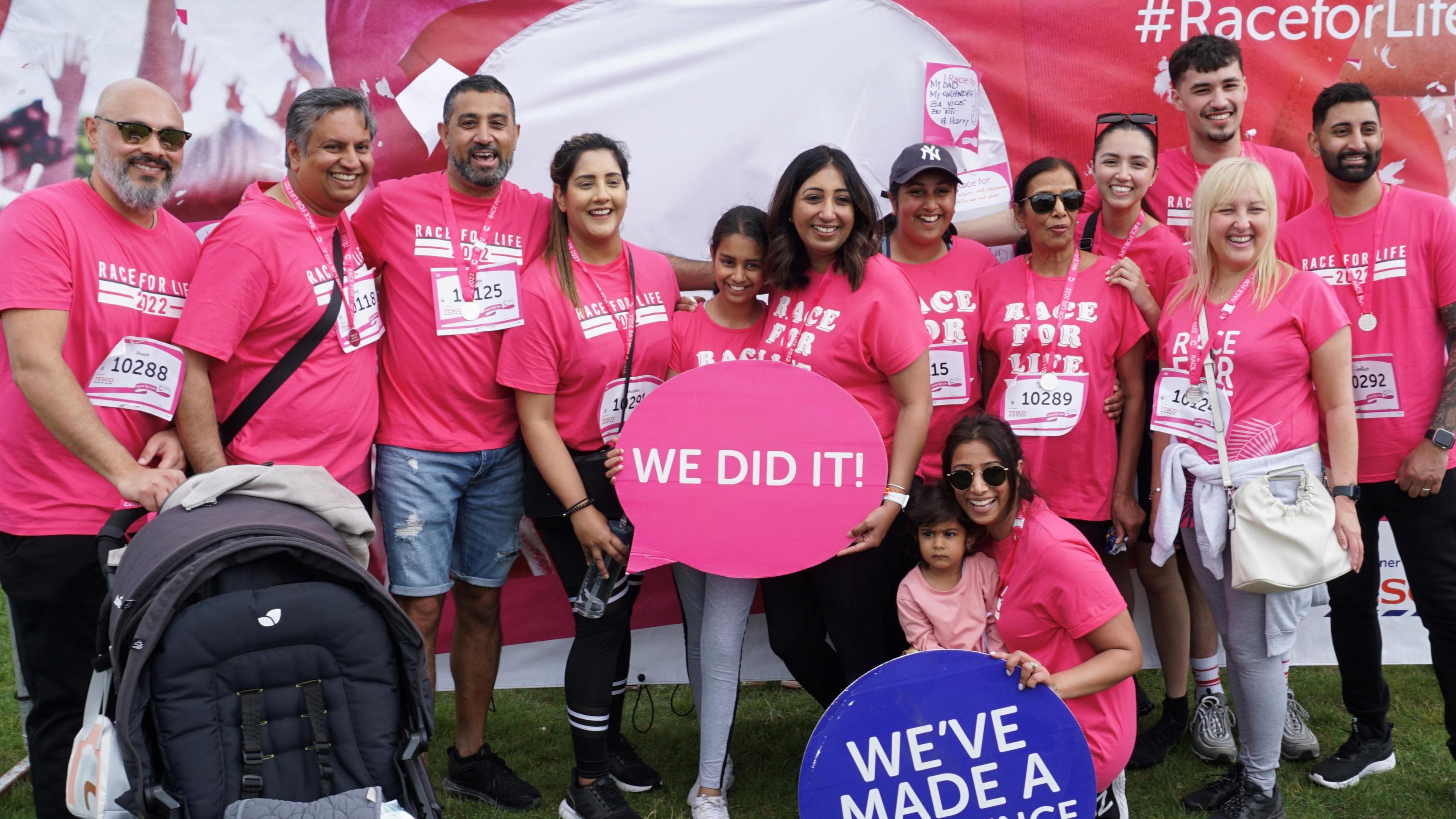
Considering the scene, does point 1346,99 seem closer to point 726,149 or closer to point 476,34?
point 726,149

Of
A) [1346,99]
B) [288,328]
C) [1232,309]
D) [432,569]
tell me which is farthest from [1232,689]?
[288,328]

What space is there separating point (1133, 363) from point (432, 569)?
2256 mm

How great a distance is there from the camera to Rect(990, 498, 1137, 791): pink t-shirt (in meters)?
Result: 2.91

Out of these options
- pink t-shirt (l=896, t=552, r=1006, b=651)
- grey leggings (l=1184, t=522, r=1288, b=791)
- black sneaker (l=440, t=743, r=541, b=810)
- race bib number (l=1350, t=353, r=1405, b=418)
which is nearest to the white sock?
grey leggings (l=1184, t=522, r=1288, b=791)

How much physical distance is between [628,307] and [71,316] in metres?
1.49

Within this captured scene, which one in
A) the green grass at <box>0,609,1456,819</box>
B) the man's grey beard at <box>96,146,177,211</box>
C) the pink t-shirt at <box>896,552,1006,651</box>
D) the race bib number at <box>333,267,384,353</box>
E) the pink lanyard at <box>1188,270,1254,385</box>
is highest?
the man's grey beard at <box>96,146,177,211</box>

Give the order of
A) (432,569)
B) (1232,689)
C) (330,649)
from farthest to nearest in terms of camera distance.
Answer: (432,569), (1232,689), (330,649)

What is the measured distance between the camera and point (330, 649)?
2480 mm

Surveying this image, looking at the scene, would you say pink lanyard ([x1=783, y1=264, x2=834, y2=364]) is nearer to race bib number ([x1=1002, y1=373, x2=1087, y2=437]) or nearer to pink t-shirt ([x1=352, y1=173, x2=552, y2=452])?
race bib number ([x1=1002, y1=373, x2=1087, y2=437])

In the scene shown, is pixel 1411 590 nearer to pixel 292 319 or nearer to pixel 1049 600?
pixel 1049 600

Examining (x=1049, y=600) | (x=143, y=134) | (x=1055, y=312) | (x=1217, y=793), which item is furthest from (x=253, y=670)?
(x=1217, y=793)

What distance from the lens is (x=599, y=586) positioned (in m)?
3.36

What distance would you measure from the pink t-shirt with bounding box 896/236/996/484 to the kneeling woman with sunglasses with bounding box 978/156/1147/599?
7 centimetres

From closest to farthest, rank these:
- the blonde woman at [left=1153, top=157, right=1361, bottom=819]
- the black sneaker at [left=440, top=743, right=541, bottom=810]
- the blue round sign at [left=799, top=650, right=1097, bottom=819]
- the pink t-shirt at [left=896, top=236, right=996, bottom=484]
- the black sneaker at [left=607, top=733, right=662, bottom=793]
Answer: the blue round sign at [left=799, top=650, right=1097, bottom=819], the blonde woman at [left=1153, top=157, right=1361, bottom=819], the pink t-shirt at [left=896, top=236, right=996, bottom=484], the black sneaker at [left=440, top=743, right=541, bottom=810], the black sneaker at [left=607, top=733, right=662, bottom=793]
